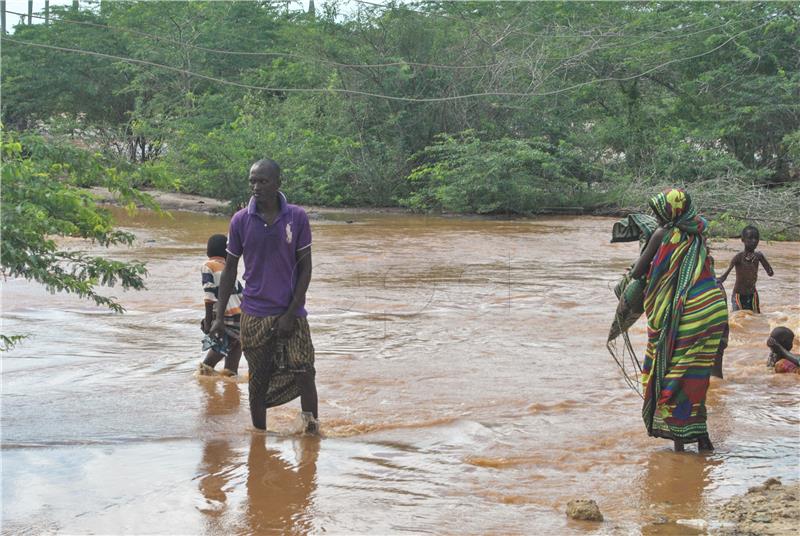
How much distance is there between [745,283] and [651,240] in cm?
517

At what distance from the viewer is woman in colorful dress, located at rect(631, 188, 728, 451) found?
18.7 feet

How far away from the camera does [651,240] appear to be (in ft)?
19.0

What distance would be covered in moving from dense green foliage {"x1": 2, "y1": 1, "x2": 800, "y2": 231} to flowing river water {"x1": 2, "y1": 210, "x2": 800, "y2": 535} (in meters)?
13.1

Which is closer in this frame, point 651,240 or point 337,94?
point 651,240

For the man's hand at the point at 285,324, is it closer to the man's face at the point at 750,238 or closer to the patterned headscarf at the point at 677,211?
the patterned headscarf at the point at 677,211

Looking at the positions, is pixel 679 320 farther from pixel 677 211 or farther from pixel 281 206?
pixel 281 206

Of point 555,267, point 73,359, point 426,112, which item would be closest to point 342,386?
point 73,359

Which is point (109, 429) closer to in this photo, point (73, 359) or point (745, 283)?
point (73, 359)

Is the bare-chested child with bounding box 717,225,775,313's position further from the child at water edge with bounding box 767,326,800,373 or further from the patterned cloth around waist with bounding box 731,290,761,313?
the child at water edge with bounding box 767,326,800,373

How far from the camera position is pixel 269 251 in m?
5.67

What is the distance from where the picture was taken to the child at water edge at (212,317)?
24.7ft

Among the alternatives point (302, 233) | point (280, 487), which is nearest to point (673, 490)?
point (280, 487)

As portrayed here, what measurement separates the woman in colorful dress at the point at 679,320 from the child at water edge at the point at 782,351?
2.37 m

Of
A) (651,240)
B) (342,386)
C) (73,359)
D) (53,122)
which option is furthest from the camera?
A: (53,122)
